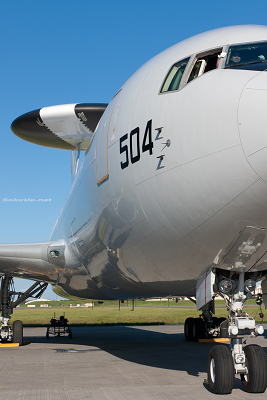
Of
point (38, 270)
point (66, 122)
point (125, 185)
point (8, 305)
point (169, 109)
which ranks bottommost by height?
point (8, 305)

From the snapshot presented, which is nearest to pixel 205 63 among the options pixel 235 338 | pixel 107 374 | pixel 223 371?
pixel 235 338

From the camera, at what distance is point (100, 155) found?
26.4 ft

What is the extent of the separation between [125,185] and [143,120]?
102 cm

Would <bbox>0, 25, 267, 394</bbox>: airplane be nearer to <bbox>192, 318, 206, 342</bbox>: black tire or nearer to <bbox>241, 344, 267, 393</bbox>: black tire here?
<bbox>241, 344, 267, 393</bbox>: black tire

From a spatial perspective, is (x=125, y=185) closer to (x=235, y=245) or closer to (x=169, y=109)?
(x=169, y=109)

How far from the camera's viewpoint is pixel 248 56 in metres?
5.45

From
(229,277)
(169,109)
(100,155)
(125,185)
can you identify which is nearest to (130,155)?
(125,185)

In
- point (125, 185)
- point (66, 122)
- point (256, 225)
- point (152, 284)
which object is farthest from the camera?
point (66, 122)

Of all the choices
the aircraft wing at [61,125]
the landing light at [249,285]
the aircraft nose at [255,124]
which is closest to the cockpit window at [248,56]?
the aircraft nose at [255,124]

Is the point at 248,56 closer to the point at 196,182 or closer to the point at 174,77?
the point at 174,77

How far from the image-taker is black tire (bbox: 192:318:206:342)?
1619 centimetres

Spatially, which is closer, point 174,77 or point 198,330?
point 174,77

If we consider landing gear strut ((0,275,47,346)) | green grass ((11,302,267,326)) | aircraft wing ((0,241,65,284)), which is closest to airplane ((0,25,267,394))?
aircraft wing ((0,241,65,284))

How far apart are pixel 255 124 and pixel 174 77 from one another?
183cm
